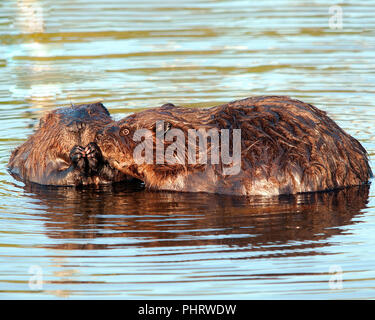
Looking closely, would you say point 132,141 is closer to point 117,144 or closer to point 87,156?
point 117,144

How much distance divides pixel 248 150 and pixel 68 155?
1973mm

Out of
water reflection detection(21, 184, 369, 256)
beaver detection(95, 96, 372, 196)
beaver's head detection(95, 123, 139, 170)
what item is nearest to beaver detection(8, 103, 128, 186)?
beaver's head detection(95, 123, 139, 170)

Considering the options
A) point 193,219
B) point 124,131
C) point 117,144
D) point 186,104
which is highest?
point 186,104

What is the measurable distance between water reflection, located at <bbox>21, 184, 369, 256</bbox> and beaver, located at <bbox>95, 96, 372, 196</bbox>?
119 millimetres

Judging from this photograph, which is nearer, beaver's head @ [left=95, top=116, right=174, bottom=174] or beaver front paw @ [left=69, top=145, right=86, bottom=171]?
beaver's head @ [left=95, top=116, right=174, bottom=174]

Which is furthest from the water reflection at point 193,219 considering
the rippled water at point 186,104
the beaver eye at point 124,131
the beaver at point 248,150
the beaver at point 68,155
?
the beaver eye at point 124,131

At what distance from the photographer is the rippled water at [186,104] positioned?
5.10 metres

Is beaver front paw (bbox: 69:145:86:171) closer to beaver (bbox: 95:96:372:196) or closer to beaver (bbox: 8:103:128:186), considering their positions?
beaver (bbox: 8:103:128:186)

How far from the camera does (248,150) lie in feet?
22.1

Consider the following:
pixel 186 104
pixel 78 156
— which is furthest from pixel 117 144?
pixel 186 104

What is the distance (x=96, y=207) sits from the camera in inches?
273

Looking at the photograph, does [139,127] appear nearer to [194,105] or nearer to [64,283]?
[64,283]

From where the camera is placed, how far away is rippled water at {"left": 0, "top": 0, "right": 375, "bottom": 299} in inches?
201
